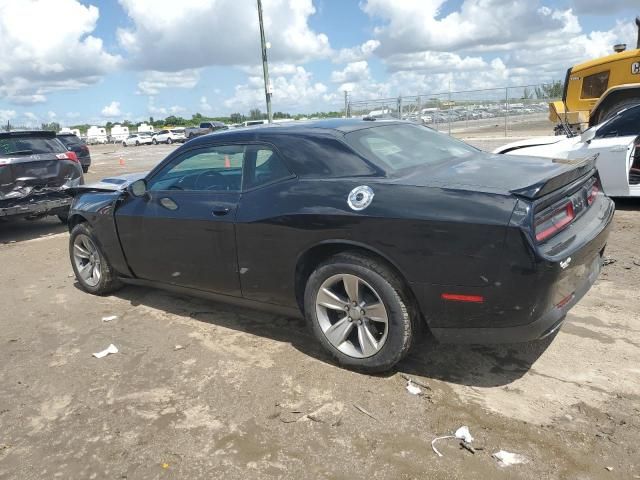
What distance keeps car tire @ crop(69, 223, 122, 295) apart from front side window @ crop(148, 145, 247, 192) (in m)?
1.13

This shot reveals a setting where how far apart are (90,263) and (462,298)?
404cm

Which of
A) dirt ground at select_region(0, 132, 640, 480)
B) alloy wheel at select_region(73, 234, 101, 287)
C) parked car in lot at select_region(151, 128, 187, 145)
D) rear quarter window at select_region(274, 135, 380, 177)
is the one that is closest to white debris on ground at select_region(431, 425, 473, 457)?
dirt ground at select_region(0, 132, 640, 480)

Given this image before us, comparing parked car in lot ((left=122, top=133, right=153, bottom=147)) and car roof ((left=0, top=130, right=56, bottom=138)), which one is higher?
car roof ((left=0, top=130, right=56, bottom=138))

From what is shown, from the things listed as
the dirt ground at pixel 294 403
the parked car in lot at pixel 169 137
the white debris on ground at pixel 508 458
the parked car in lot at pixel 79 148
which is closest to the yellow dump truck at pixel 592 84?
the dirt ground at pixel 294 403

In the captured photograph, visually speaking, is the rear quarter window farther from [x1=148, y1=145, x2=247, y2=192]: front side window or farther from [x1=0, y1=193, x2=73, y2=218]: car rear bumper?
[x1=0, y1=193, x2=73, y2=218]: car rear bumper

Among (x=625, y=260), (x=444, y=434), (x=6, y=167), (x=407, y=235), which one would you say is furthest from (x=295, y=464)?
(x=6, y=167)

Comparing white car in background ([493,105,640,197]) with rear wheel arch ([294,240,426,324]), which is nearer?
rear wheel arch ([294,240,426,324])

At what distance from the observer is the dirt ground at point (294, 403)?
2.66 m

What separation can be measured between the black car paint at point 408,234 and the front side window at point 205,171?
0.25 feet

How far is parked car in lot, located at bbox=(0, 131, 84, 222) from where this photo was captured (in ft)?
27.1

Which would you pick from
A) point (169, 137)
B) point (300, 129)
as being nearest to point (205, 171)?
point (300, 129)

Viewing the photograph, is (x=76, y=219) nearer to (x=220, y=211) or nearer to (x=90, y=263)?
(x=90, y=263)

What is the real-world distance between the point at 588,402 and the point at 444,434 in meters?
0.89

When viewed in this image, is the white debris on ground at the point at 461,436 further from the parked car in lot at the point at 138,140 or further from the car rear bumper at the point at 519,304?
the parked car in lot at the point at 138,140
